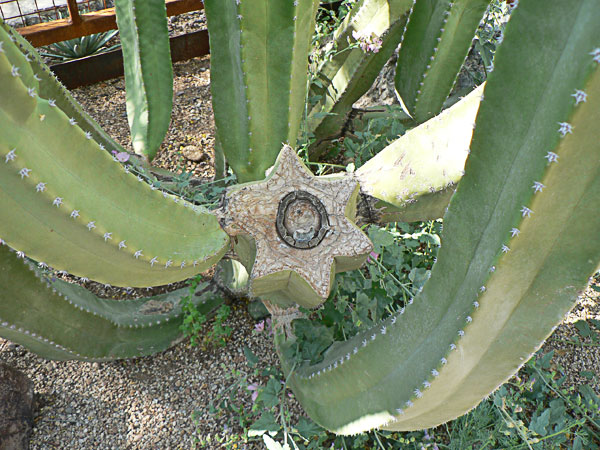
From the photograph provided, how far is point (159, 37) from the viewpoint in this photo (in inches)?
77.8

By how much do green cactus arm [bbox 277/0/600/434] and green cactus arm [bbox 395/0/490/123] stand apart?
1088 mm

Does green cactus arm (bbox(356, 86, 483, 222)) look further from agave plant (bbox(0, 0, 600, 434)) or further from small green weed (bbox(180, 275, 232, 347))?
small green weed (bbox(180, 275, 232, 347))

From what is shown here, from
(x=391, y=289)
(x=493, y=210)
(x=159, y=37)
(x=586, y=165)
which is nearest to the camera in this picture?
(x=586, y=165)

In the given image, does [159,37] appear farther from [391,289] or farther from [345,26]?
[391,289]

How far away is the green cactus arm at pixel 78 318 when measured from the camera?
1.59m

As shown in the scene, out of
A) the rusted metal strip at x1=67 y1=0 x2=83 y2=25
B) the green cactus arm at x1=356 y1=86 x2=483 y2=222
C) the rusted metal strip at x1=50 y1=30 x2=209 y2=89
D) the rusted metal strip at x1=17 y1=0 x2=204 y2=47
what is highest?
the green cactus arm at x1=356 y1=86 x2=483 y2=222

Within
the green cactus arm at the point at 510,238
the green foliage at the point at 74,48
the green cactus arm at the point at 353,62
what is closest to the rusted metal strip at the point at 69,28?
the green foliage at the point at 74,48

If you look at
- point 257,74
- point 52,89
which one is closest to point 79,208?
point 257,74

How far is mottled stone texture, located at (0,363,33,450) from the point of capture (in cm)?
170

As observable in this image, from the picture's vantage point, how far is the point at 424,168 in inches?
54.2

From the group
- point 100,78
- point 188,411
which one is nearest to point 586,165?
point 188,411

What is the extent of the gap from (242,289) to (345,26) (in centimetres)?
131

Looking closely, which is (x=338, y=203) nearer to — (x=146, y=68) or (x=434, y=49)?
(x=434, y=49)

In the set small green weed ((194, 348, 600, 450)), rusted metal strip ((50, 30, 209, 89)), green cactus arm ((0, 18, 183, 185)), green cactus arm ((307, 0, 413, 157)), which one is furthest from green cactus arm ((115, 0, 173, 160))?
rusted metal strip ((50, 30, 209, 89))
